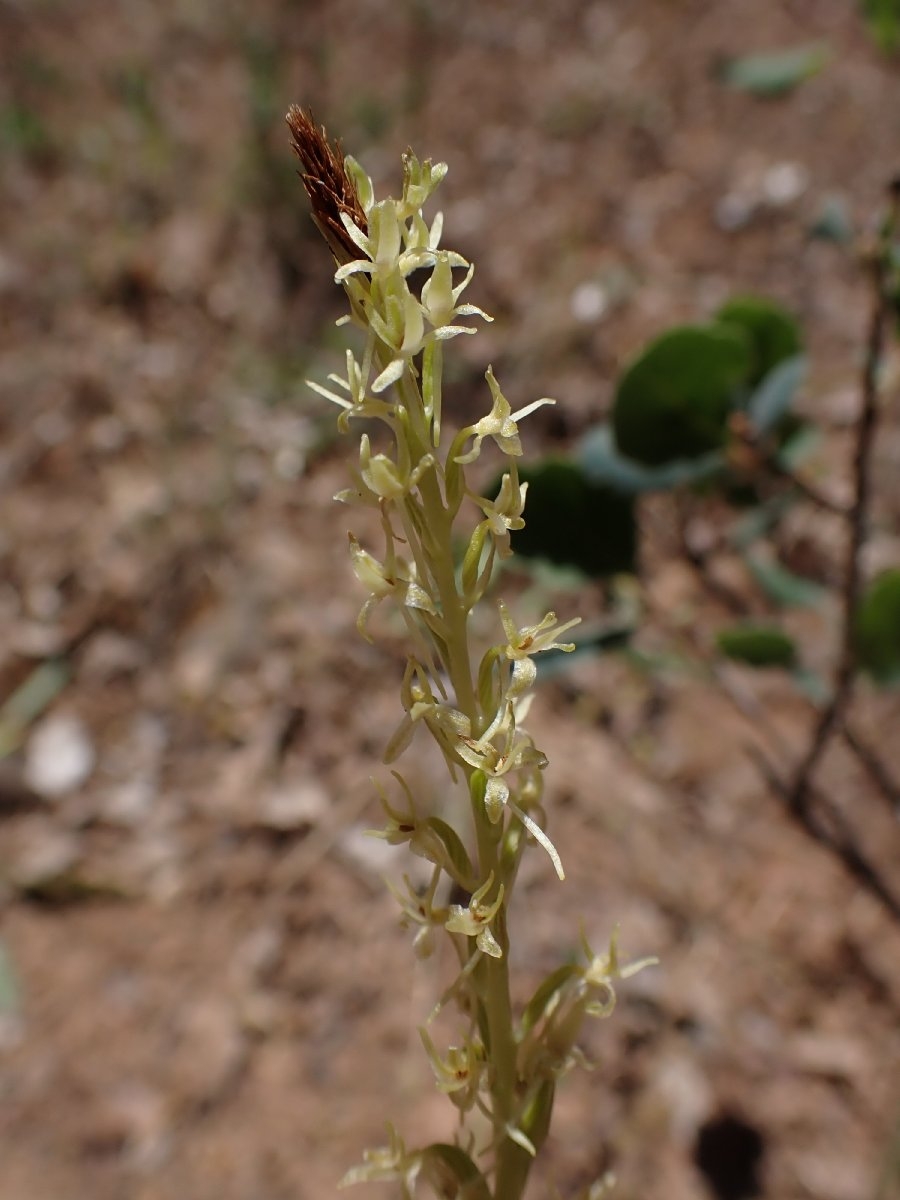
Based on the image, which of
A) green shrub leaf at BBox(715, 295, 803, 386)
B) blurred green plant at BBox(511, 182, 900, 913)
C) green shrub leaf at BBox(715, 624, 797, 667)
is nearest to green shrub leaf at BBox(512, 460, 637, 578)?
blurred green plant at BBox(511, 182, 900, 913)

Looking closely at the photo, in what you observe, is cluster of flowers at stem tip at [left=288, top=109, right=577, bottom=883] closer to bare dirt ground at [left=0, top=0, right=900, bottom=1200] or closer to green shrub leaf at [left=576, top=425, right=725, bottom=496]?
green shrub leaf at [left=576, top=425, right=725, bottom=496]

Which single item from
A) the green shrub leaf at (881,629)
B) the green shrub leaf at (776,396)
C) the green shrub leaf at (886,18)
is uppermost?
the green shrub leaf at (886,18)

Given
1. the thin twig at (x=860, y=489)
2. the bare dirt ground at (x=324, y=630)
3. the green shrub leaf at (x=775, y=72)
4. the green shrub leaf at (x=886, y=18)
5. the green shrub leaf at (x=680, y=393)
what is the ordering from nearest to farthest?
1. the thin twig at (x=860, y=489)
2. the green shrub leaf at (x=680, y=393)
3. the green shrub leaf at (x=886, y=18)
4. the green shrub leaf at (x=775, y=72)
5. the bare dirt ground at (x=324, y=630)

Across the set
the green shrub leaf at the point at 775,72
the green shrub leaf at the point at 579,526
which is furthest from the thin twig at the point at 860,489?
the green shrub leaf at the point at 775,72

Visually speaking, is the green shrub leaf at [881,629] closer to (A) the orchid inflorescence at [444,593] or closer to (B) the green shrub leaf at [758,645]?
(B) the green shrub leaf at [758,645]

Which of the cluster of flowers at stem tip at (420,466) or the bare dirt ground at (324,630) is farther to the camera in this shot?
the bare dirt ground at (324,630)

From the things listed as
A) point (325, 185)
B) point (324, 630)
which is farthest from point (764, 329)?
point (324, 630)

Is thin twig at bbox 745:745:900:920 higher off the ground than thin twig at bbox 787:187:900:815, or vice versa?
thin twig at bbox 787:187:900:815
